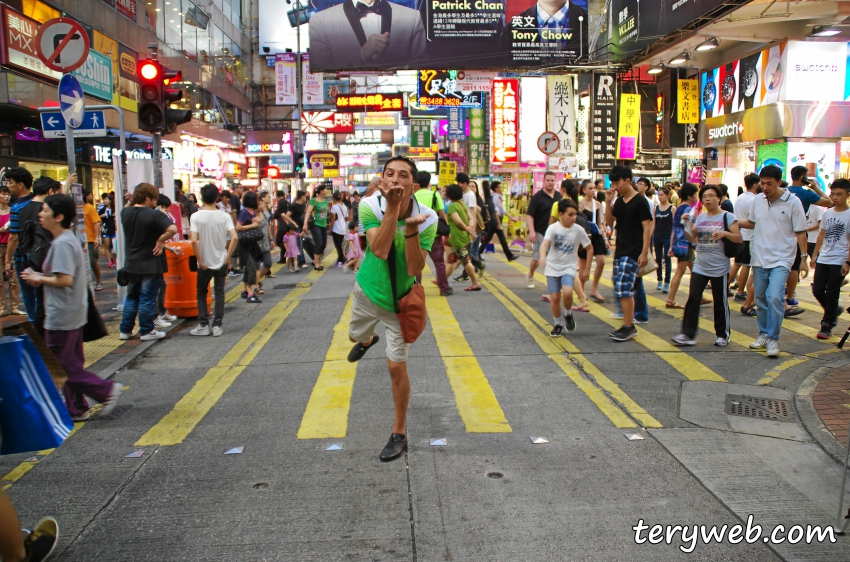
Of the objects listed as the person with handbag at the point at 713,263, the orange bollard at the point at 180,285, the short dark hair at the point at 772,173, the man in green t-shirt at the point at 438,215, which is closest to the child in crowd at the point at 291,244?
the man in green t-shirt at the point at 438,215

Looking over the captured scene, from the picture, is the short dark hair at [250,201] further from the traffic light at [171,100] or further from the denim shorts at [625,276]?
the denim shorts at [625,276]

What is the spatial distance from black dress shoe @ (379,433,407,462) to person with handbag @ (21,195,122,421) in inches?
85.2

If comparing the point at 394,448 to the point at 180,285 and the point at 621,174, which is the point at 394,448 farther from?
the point at 180,285

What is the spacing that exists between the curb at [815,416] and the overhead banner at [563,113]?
49.1ft

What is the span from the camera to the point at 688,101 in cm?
2394

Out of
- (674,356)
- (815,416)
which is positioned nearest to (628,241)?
(674,356)

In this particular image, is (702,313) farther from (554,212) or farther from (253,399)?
(253,399)

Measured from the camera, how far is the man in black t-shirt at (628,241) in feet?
25.0

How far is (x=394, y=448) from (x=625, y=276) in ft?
14.0

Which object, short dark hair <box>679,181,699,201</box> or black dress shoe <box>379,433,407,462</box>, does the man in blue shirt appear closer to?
short dark hair <box>679,181,699,201</box>

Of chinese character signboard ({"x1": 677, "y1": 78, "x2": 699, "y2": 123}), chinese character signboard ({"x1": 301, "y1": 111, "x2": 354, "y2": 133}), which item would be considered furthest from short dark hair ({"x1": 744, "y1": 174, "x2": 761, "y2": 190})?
chinese character signboard ({"x1": 301, "y1": 111, "x2": 354, "y2": 133})

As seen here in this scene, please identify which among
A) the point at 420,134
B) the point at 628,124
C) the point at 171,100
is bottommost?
the point at 171,100

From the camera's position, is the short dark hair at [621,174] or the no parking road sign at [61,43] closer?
the short dark hair at [621,174]

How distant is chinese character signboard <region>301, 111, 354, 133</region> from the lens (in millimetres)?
38728
